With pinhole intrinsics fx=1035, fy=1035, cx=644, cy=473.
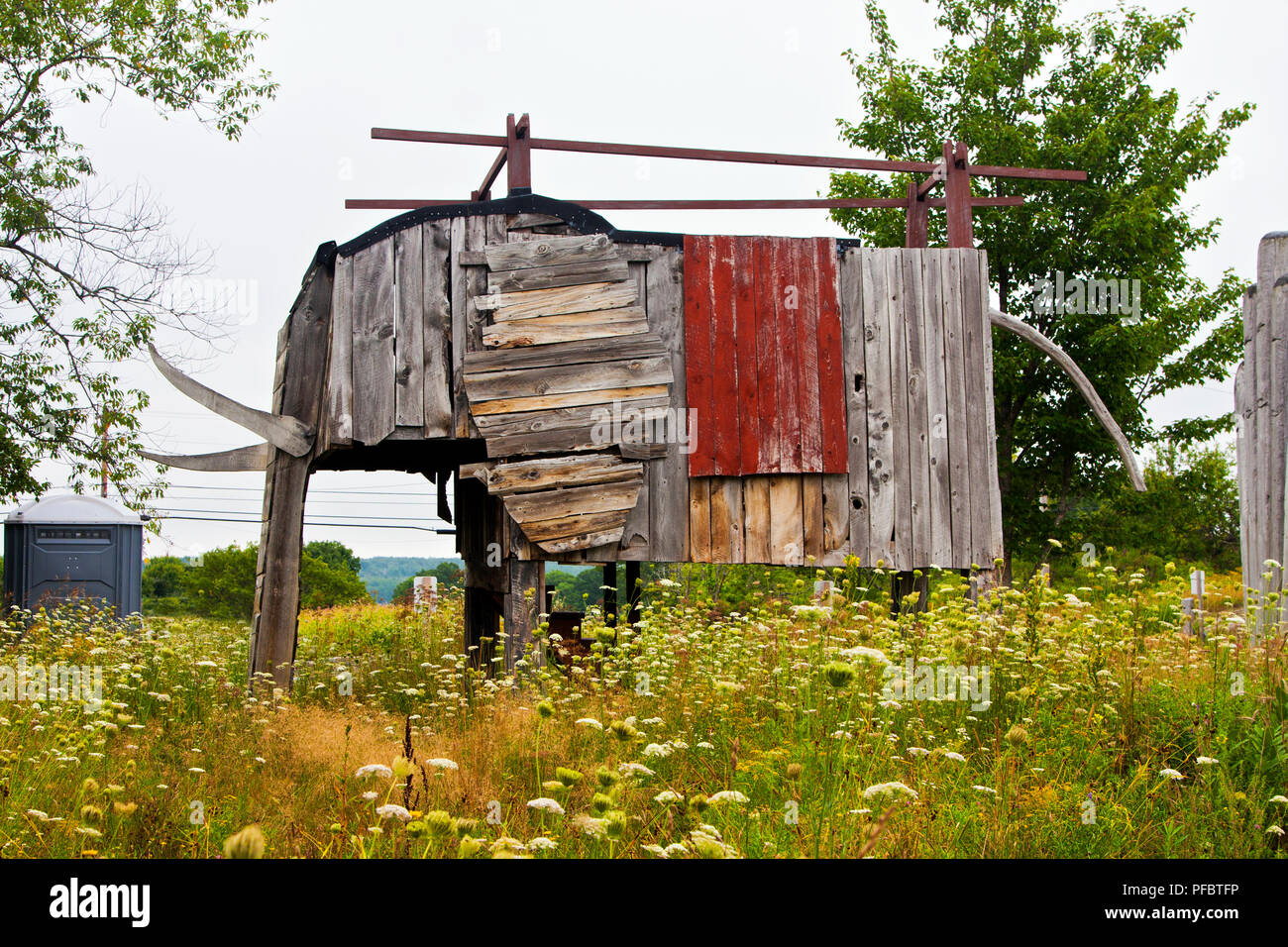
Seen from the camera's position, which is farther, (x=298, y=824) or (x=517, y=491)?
(x=517, y=491)

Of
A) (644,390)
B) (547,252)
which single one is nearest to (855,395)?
(644,390)

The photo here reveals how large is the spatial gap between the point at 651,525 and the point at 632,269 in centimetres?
208

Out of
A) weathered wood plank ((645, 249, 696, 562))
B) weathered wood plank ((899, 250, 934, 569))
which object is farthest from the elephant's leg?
weathered wood plank ((899, 250, 934, 569))

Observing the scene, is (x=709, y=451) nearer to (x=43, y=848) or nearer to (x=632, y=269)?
(x=632, y=269)

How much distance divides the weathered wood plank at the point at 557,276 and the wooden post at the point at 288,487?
55.2 inches

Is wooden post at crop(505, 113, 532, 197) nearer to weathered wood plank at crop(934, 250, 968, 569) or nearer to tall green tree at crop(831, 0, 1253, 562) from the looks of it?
weathered wood plank at crop(934, 250, 968, 569)

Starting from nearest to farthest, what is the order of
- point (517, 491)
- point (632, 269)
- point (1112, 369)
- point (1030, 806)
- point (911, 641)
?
point (1030, 806) < point (911, 641) < point (517, 491) < point (632, 269) < point (1112, 369)

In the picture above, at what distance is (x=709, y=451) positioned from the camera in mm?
8305

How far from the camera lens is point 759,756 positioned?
4.53m

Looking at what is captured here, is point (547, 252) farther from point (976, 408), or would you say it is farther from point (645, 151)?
point (976, 408)

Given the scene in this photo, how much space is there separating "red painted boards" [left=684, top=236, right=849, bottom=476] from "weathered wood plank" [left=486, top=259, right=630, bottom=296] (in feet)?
2.03

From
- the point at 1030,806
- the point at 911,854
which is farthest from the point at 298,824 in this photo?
the point at 1030,806

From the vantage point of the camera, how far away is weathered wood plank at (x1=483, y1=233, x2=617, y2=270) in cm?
808

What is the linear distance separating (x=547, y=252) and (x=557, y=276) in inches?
8.6
